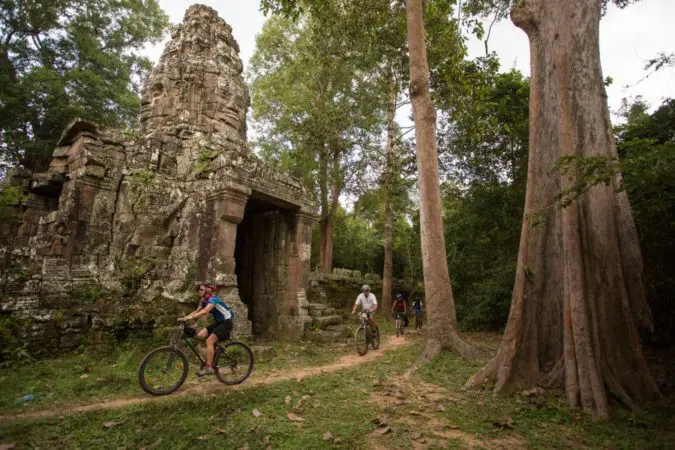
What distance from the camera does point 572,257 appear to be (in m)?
4.44

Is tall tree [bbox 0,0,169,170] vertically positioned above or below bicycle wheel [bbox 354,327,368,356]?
above

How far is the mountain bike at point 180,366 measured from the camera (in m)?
Answer: 5.24

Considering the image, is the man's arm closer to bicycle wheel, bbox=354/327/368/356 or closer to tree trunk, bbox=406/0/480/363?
tree trunk, bbox=406/0/480/363

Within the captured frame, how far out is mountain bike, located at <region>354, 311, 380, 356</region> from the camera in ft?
27.9

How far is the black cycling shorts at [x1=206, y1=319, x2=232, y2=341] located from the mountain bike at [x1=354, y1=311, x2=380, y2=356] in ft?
11.3

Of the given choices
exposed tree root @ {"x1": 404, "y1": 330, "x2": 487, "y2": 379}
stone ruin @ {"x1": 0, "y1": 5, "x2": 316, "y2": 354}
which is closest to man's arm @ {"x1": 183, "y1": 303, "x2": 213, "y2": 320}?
stone ruin @ {"x1": 0, "y1": 5, "x2": 316, "y2": 354}

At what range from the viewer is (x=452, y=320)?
704 cm

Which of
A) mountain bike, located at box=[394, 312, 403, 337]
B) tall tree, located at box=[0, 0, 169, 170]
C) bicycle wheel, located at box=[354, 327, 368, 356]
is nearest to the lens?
bicycle wheel, located at box=[354, 327, 368, 356]

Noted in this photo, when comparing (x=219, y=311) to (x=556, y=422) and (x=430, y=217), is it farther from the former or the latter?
(x=556, y=422)

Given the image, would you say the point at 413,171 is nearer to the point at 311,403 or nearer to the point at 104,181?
the point at 104,181

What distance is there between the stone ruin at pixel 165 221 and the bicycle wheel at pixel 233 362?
1528 mm

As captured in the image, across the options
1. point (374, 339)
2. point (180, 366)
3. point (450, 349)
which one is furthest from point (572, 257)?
point (180, 366)

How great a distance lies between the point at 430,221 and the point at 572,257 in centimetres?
322

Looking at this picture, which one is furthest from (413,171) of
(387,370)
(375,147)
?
(387,370)
